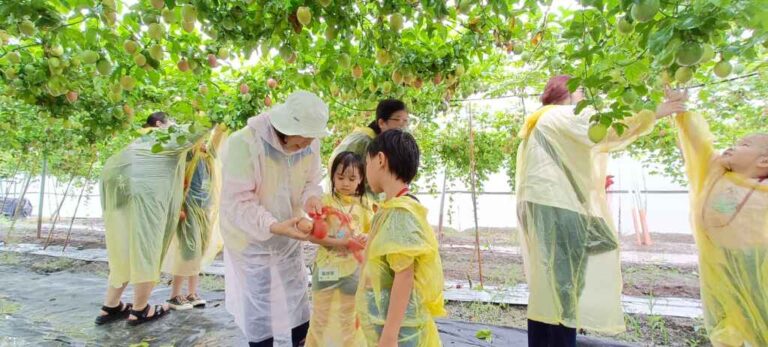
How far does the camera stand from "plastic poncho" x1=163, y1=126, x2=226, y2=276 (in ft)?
11.7

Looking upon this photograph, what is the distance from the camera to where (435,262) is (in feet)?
4.54

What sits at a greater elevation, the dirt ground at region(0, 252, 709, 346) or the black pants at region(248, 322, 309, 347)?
the black pants at region(248, 322, 309, 347)

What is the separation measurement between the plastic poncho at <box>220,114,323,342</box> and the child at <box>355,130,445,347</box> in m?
0.58

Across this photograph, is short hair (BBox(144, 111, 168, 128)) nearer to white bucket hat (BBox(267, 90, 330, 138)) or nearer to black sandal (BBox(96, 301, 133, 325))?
black sandal (BBox(96, 301, 133, 325))

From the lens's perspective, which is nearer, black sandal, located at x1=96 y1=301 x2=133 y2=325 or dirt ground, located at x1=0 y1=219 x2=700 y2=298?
black sandal, located at x1=96 y1=301 x2=133 y2=325

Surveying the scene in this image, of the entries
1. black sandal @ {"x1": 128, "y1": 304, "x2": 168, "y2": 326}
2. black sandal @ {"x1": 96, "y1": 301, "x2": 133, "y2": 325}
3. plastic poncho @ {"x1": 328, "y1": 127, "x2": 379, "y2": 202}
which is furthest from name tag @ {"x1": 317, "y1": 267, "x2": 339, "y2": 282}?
black sandal @ {"x1": 96, "y1": 301, "x2": 133, "y2": 325}

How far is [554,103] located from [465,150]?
3427 millimetres

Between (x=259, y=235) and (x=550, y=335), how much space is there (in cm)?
149

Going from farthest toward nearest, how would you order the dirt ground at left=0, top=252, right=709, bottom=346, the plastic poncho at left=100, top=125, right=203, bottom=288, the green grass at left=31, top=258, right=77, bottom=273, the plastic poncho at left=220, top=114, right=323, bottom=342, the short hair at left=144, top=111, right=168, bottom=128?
the green grass at left=31, top=258, right=77, bottom=273 → the short hair at left=144, top=111, right=168, bottom=128 → the plastic poncho at left=100, top=125, right=203, bottom=288 → the dirt ground at left=0, top=252, right=709, bottom=346 → the plastic poncho at left=220, top=114, right=323, bottom=342

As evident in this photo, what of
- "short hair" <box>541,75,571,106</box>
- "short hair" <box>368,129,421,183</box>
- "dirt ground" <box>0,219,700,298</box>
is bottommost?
"dirt ground" <box>0,219,700,298</box>

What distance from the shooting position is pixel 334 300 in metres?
1.94

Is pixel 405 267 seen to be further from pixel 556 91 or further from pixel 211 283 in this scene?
pixel 211 283

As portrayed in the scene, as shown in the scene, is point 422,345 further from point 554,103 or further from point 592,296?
point 554,103

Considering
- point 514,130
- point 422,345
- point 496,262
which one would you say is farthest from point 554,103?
point 496,262
